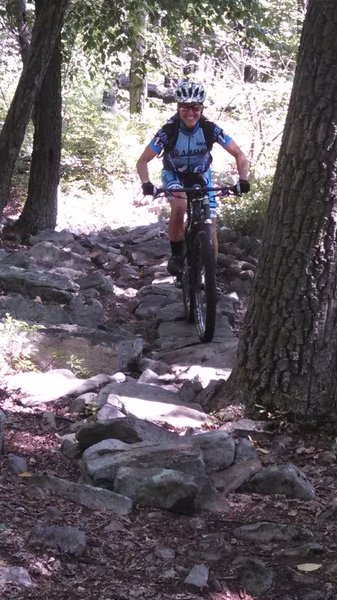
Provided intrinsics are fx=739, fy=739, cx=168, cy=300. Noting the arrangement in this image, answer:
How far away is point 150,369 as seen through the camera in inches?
227

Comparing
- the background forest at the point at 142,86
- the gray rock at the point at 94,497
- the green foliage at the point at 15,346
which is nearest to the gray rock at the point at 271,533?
the gray rock at the point at 94,497

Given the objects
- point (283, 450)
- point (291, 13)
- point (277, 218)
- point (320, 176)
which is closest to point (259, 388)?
point (283, 450)

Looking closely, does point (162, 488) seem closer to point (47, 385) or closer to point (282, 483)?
point (282, 483)

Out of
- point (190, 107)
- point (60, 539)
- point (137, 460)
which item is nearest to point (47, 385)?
point (137, 460)

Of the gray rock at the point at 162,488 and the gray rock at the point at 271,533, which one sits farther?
the gray rock at the point at 162,488

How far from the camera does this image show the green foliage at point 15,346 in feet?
17.5

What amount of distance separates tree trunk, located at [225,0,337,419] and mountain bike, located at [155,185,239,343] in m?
1.65

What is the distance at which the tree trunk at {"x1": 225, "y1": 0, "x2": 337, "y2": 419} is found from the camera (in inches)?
161

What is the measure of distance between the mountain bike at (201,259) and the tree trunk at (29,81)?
2172 mm

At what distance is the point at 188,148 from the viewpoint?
660 centimetres

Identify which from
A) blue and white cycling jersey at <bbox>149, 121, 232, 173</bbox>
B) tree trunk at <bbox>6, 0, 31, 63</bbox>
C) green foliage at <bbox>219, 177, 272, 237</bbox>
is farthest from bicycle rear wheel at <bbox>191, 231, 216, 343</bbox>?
tree trunk at <bbox>6, 0, 31, 63</bbox>

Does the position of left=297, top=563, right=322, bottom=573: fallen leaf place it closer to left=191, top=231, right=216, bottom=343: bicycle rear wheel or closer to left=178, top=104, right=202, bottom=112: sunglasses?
left=191, top=231, right=216, bottom=343: bicycle rear wheel

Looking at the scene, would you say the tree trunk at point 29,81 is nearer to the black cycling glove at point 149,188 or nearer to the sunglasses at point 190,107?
the sunglasses at point 190,107

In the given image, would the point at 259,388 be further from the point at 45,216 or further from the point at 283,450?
the point at 45,216
